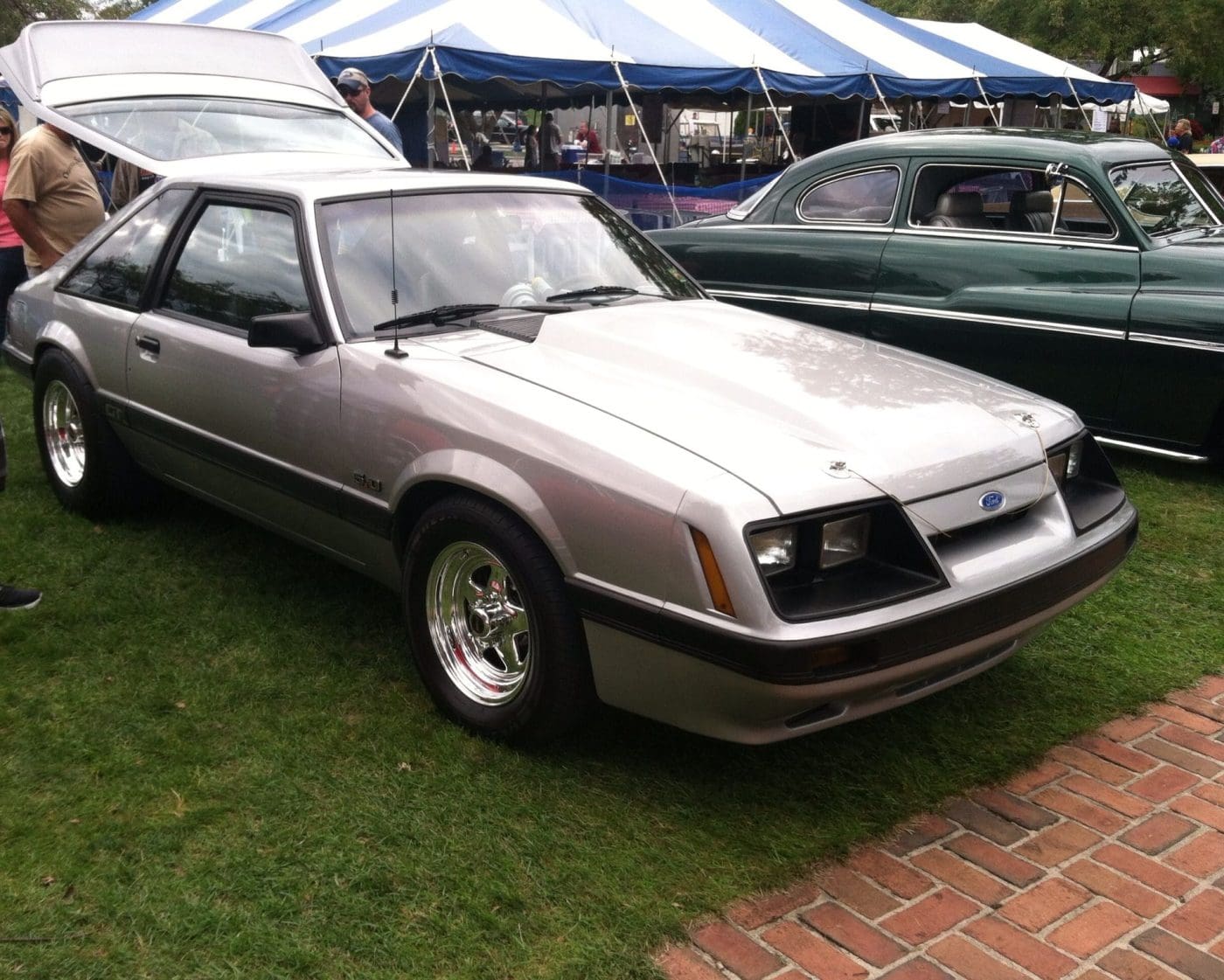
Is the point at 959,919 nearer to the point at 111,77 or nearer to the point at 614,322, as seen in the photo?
the point at 614,322

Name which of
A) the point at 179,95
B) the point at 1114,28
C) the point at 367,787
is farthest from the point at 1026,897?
the point at 1114,28

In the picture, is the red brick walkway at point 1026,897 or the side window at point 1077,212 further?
the side window at point 1077,212

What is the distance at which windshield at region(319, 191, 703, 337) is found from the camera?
12.2 feet

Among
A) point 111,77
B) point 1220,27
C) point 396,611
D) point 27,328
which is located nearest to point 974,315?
point 396,611

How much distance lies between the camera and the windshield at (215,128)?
6.11m

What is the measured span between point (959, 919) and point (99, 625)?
296 centimetres

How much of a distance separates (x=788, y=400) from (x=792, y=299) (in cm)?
376

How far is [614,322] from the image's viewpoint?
12.2ft

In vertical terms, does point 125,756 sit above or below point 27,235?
below

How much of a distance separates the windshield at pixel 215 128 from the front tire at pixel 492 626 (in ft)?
11.9

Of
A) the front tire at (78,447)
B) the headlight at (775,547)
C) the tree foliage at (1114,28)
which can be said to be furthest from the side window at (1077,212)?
the tree foliage at (1114,28)

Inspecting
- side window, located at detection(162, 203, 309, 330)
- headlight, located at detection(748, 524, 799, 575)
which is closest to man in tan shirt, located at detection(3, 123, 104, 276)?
side window, located at detection(162, 203, 309, 330)

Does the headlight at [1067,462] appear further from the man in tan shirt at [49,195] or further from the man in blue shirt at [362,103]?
the man in blue shirt at [362,103]

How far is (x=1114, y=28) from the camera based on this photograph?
1240 inches
